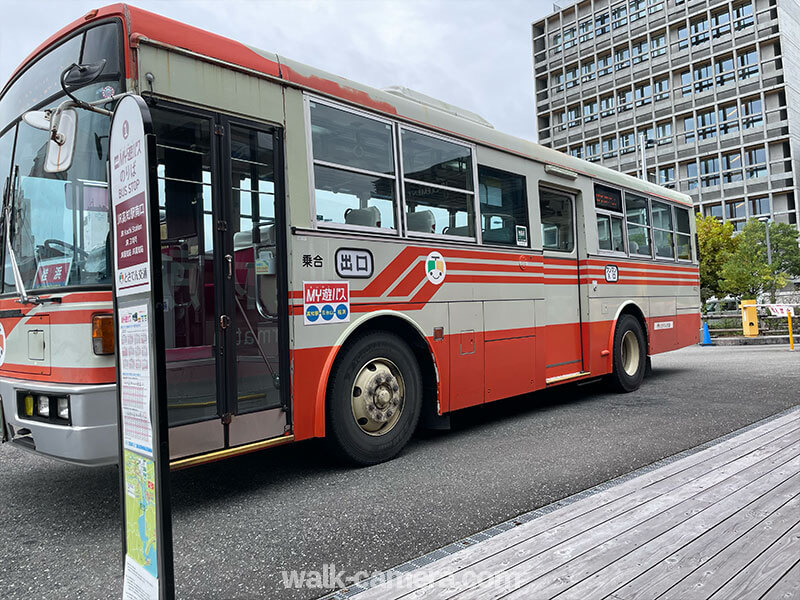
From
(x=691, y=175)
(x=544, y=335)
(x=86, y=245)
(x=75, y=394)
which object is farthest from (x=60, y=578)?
(x=691, y=175)

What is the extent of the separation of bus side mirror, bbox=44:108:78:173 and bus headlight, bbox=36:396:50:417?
1530mm

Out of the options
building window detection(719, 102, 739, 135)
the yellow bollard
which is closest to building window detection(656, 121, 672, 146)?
building window detection(719, 102, 739, 135)

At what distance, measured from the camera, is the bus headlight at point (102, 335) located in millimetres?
3506

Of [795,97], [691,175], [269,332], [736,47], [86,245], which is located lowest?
[269,332]

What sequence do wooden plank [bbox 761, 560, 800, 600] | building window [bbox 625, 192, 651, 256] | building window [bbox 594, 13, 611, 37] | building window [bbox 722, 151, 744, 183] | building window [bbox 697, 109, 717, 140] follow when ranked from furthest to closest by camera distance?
building window [bbox 594, 13, 611, 37] < building window [bbox 697, 109, 717, 140] < building window [bbox 722, 151, 744, 183] < building window [bbox 625, 192, 651, 256] < wooden plank [bbox 761, 560, 800, 600]

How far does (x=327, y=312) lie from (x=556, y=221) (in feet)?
13.2

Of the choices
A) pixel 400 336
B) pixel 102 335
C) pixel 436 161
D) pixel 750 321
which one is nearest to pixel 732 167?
pixel 750 321

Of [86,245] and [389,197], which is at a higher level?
[389,197]

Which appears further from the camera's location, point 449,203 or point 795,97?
point 795,97

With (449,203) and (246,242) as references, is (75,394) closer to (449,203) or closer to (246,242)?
(246,242)

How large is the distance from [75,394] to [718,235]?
39238mm

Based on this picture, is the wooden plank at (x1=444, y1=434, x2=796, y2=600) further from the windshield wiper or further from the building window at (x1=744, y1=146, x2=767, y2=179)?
the building window at (x1=744, y1=146, x2=767, y2=179)

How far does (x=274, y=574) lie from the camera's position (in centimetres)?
297

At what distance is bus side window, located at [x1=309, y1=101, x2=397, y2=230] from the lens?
15.2 ft
